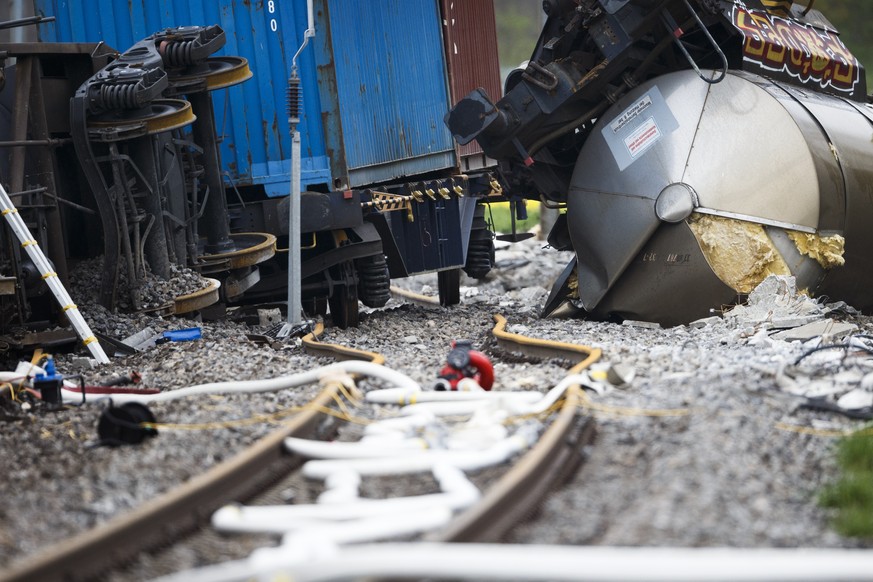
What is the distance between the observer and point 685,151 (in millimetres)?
10195

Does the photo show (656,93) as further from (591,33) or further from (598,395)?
(598,395)

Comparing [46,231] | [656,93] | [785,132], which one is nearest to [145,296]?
[46,231]

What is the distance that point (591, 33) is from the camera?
1091 centimetres

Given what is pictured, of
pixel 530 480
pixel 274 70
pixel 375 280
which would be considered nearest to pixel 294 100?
pixel 274 70

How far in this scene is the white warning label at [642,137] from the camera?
10.5 m

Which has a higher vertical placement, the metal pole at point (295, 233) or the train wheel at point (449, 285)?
the metal pole at point (295, 233)

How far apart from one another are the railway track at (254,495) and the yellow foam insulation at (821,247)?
4.58m

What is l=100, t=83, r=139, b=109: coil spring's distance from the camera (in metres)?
9.26

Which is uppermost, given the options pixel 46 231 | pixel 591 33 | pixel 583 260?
pixel 591 33

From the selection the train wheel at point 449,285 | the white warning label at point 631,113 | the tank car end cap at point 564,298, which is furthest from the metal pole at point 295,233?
the train wheel at point 449,285

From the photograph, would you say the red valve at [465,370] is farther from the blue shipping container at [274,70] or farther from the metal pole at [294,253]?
the blue shipping container at [274,70]

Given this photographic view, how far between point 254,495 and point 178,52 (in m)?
6.68

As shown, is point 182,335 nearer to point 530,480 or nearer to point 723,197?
point 723,197

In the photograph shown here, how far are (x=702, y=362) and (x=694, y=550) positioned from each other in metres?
3.45
